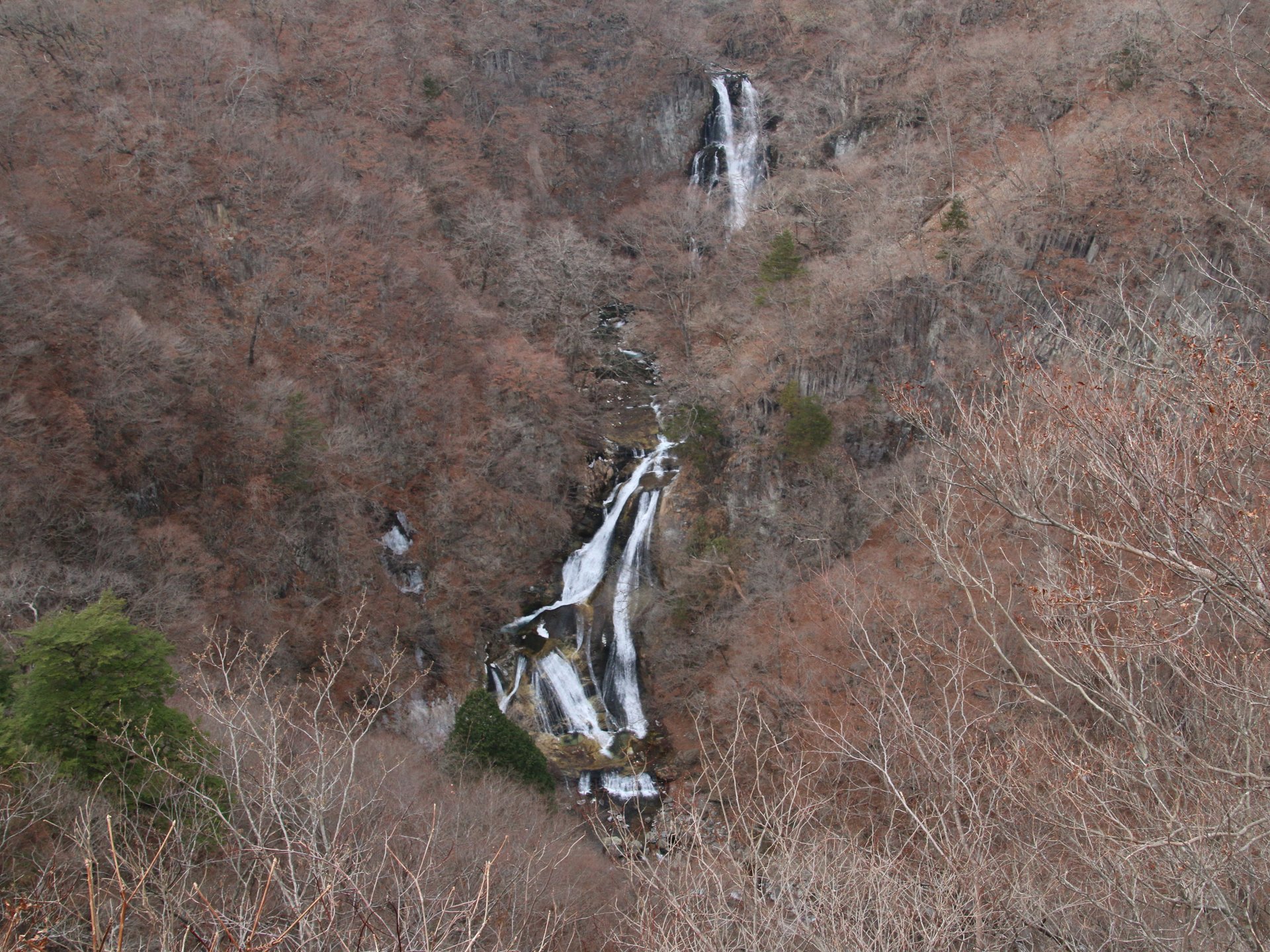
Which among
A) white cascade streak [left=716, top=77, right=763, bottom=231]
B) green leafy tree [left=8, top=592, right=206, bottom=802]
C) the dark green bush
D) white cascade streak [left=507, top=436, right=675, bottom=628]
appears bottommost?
white cascade streak [left=507, top=436, right=675, bottom=628]

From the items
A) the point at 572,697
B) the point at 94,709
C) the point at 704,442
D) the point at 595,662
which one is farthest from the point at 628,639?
the point at 94,709

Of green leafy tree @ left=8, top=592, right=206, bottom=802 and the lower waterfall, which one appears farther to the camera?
the lower waterfall

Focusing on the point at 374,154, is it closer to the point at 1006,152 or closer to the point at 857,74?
the point at 857,74

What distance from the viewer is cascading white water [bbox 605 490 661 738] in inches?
898

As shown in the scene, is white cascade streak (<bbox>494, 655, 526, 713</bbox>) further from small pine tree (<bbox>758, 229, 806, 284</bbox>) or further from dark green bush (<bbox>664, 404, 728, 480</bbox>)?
small pine tree (<bbox>758, 229, 806, 284</bbox>)

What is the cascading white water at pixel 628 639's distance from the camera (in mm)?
22797

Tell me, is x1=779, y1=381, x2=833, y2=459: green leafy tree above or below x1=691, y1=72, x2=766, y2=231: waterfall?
below

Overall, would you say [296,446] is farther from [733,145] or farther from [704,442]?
[733,145]

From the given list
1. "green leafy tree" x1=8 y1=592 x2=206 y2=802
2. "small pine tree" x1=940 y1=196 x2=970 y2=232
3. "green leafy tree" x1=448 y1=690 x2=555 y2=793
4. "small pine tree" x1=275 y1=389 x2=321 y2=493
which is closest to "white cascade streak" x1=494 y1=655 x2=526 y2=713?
"green leafy tree" x1=448 y1=690 x2=555 y2=793

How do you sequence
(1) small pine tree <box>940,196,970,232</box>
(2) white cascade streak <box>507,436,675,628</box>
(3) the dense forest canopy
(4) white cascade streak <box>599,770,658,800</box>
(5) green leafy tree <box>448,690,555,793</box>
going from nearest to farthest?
(3) the dense forest canopy, (5) green leafy tree <box>448,690,555,793</box>, (4) white cascade streak <box>599,770,658,800</box>, (2) white cascade streak <box>507,436,675,628</box>, (1) small pine tree <box>940,196,970,232</box>

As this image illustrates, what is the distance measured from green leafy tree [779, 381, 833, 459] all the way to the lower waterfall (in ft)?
17.1

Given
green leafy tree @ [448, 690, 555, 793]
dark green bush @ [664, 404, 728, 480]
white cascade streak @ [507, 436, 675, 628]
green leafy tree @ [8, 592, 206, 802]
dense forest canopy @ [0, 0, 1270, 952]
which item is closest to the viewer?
dense forest canopy @ [0, 0, 1270, 952]

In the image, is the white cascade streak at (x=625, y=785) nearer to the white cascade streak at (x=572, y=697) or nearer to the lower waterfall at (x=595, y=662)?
the lower waterfall at (x=595, y=662)

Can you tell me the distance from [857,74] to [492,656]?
34.6m
